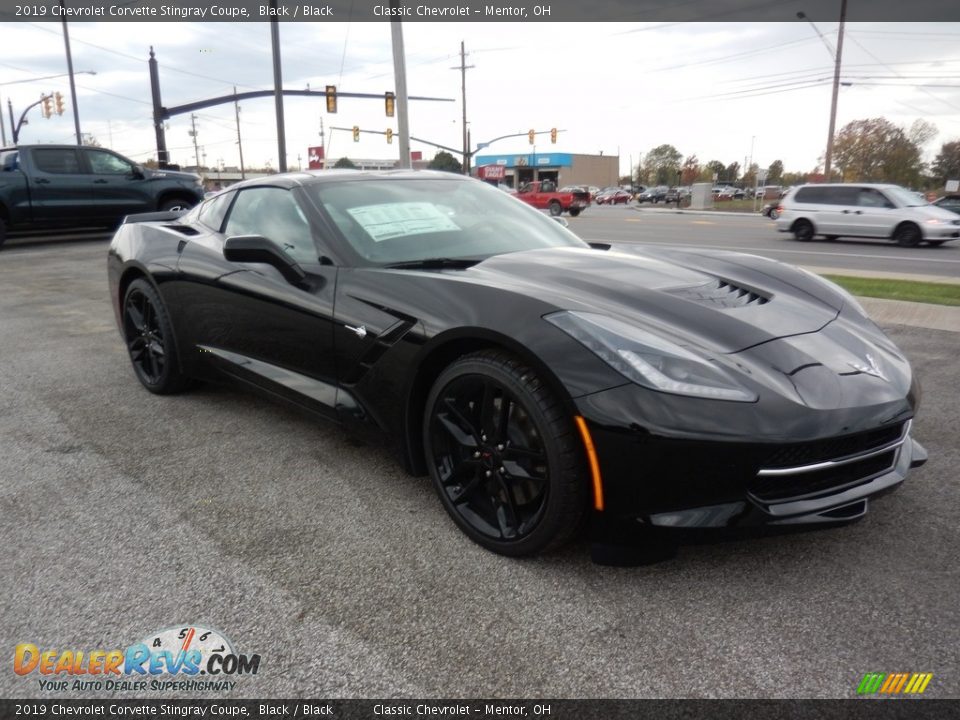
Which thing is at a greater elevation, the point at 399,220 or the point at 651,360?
the point at 399,220

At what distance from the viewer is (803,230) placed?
17938 mm

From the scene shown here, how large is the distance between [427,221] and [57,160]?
13219 millimetres

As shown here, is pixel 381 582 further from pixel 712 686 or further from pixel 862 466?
pixel 862 466

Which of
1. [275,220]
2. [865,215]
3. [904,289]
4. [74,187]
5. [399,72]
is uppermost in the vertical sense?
[399,72]

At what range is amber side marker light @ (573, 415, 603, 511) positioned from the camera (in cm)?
217

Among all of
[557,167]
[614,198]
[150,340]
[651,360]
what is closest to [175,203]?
[150,340]

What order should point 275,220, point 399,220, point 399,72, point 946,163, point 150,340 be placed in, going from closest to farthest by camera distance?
point 399,220 < point 275,220 < point 150,340 < point 399,72 < point 946,163

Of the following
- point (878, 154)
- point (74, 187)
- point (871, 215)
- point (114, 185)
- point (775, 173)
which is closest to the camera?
point (74, 187)

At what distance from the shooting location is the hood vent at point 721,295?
268cm

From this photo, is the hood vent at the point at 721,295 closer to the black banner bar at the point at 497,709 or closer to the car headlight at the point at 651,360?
the car headlight at the point at 651,360

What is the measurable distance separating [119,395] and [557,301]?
129 inches

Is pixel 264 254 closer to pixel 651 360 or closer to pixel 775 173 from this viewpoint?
pixel 651 360

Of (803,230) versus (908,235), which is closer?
(908,235)

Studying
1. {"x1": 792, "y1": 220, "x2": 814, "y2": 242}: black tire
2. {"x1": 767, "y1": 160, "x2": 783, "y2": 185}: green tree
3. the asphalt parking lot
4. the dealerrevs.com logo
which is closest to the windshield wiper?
the asphalt parking lot
